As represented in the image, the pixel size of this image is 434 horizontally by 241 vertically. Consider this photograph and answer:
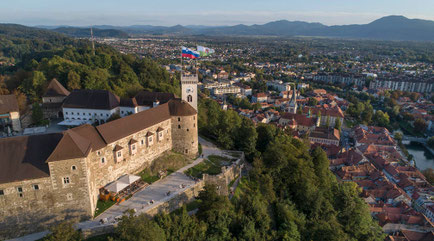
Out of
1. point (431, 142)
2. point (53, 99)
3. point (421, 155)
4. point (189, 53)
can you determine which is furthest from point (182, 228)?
point (431, 142)

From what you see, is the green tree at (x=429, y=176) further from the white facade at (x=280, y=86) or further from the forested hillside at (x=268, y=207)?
the white facade at (x=280, y=86)

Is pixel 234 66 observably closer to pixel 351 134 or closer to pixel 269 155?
pixel 351 134

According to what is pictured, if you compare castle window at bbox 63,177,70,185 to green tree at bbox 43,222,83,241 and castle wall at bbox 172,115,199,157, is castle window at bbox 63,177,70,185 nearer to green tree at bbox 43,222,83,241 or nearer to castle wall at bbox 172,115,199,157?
green tree at bbox 43,222,83,241

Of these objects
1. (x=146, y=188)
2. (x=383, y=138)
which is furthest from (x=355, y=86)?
(x=146, y=188)

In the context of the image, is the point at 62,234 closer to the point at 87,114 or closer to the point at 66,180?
the point at 66,180

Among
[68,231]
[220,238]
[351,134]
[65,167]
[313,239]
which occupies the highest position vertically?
[65,167]

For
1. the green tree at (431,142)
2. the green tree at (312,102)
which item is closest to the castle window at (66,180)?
the green tree at (431,142)
